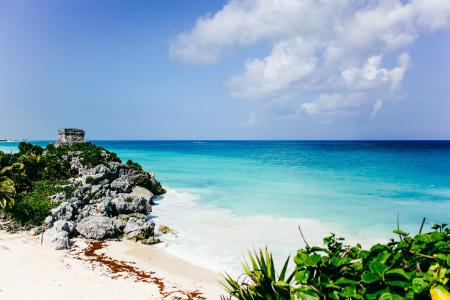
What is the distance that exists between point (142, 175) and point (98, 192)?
5.18 metres

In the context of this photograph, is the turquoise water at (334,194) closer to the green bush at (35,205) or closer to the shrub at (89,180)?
the shrub at (89,180)

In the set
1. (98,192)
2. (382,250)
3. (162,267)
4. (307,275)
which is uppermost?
(382,250)

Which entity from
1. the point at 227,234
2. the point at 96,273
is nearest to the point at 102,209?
the point at 96,273

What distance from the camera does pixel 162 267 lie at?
10.3 m

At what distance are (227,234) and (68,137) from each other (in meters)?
20.4

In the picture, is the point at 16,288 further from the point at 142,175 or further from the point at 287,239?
the point at 142,175

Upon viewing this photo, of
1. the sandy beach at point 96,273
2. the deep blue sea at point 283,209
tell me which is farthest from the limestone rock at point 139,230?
the deep blue sea at point 283,209

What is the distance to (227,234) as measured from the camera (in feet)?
45.5

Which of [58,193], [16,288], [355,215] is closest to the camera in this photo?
[16,288]

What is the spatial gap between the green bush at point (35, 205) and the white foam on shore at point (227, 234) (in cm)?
499

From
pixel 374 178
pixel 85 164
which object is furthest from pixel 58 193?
pixel 374 178

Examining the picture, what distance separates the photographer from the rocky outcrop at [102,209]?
1238 centimetres

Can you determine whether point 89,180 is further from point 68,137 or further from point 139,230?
point 68,137

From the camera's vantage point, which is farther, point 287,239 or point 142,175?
point 142,175
